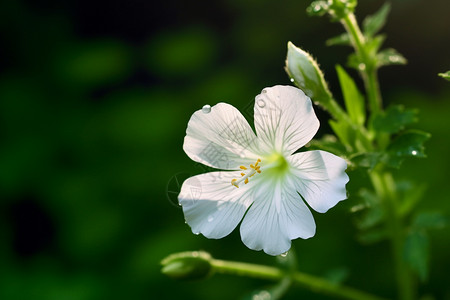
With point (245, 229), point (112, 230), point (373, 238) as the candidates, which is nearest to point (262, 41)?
point (112, 230)

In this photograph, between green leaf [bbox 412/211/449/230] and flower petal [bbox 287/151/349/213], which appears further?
green leaf [bbox 412/211/449/230]

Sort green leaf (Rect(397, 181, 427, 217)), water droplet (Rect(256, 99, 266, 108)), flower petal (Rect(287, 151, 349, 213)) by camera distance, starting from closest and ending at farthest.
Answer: flower petal (Rect(287, 151, 349, 213)), water droplet (Rect(256, 99, 266, 108)), green leaf (Rect(397, 181, 427, 217))

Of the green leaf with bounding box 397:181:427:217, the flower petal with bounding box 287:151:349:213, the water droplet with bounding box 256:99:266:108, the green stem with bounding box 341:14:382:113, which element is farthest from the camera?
the green leaf with bounding box 397:181:427:217

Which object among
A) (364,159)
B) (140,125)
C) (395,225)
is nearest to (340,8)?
(364,159)

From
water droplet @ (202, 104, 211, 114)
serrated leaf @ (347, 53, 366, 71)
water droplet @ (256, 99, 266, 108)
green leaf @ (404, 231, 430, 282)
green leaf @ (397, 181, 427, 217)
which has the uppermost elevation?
water droplet @ (202, 104, 211, 114)

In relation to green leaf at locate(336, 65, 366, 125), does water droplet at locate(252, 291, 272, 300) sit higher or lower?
lower

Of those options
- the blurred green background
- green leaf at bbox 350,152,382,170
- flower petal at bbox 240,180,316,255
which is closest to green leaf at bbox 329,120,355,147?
green leaf at bbox 350,152,382,170

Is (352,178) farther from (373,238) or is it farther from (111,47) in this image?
(111,47)

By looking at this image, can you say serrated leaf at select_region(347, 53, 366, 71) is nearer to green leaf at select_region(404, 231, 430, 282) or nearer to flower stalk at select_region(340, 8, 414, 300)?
flower stalk at select_region(340, 8, 414, 300)
